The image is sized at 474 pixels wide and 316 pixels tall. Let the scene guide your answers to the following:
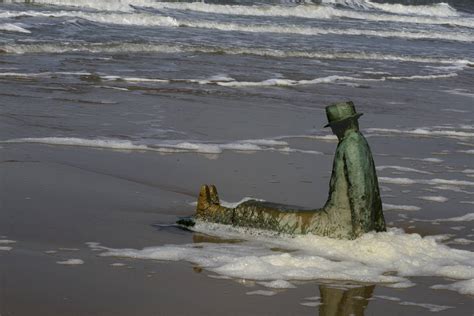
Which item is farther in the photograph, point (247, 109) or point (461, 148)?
point (247, 109)

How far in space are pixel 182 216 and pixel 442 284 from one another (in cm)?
190

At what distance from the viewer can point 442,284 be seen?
5.22 meters

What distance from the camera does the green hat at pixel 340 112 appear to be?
19.1 feet

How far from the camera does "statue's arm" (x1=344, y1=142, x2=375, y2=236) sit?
575cm

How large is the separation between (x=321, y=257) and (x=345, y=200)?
0.40 metres

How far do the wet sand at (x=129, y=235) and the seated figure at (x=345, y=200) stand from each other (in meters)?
0.55

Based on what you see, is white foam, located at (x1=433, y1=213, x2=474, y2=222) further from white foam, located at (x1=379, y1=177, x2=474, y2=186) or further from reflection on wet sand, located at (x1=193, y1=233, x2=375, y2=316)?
reflection on wet sand, located at (x1=193, y1=233, x2=375, y2=316)

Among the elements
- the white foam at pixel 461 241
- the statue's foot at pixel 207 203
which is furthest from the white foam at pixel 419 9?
the statue's foot at pixel 207 203

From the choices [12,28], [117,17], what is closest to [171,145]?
[12,28]

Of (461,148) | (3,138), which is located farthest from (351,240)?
(461,148)

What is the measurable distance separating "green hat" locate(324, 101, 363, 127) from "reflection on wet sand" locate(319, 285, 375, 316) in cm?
111

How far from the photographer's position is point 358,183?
5.78 m

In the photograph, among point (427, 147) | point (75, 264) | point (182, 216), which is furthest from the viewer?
point (427, 147)

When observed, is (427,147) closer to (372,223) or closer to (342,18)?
(372,223)
